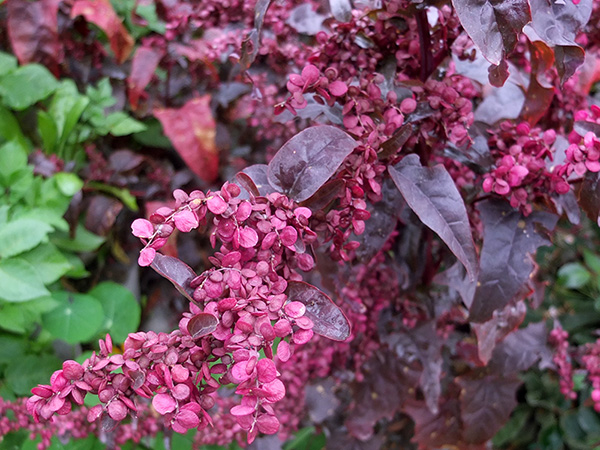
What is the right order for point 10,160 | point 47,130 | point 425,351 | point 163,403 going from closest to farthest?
point 163,403 < point 425,351 < point 10,160 < point 47,130

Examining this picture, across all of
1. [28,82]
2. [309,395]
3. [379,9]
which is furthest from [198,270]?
[379,9]

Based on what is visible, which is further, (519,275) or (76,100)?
(76,100)

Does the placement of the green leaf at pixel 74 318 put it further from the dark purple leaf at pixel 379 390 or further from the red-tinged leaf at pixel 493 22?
the red-tinged leaf at pixel 493 22

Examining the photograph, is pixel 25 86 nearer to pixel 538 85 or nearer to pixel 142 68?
pixel 142 68

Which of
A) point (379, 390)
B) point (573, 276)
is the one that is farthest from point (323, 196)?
point (573, 276)

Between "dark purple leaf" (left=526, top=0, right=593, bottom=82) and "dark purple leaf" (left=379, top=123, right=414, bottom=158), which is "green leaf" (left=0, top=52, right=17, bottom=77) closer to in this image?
"dark purple leaf" (left=379, top=123, right=414, bottom=158)

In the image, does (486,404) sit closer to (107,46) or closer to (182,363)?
(182,363)
